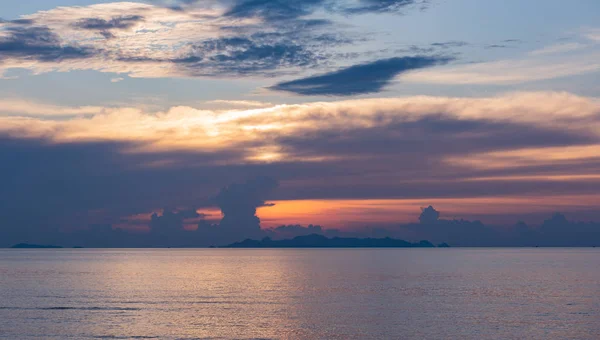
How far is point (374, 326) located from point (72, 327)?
127ft

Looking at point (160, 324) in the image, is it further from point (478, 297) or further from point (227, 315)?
point (478, 297)

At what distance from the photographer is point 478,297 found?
403 feet

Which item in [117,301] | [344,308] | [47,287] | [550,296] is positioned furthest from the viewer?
[47,287]

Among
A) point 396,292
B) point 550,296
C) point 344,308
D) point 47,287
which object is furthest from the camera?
point 47,287

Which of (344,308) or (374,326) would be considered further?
(344,308)

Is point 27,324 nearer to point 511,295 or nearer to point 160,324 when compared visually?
point 160,324

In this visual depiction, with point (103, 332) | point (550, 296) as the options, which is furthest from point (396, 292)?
point (103, 332)

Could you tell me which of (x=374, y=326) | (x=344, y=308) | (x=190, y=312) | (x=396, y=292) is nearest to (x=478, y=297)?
(x=396, y=292)

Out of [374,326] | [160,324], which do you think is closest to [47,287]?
[160,324]

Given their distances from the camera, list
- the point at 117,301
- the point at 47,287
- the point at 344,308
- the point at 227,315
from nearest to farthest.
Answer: the point at 227,315, the point at 344,308, the point at 117,301, the point at 47,287

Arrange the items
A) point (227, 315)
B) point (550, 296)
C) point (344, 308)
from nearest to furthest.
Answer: point (227, 315)
point (344, 308)
point (550, 296)

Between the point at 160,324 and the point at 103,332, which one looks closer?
the point at 103,332

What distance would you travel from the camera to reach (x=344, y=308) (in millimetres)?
104812

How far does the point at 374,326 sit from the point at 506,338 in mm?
16794
